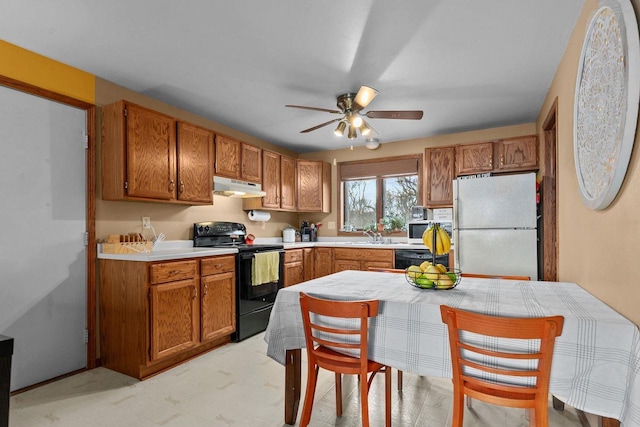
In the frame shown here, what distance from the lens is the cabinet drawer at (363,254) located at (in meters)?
4.24

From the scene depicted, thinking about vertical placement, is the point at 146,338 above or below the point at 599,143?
below

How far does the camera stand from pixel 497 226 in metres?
3.38

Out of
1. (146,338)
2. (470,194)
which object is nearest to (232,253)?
(146,338)

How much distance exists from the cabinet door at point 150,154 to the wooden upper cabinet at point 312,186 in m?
2.18

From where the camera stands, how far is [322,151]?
545cm

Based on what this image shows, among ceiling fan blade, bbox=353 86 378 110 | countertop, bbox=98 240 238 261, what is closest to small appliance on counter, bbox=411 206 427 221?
ceiling fan blade, bbox=353 86 378 110

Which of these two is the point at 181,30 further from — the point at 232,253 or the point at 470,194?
the point at 470,194

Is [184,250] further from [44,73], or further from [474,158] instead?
[474,158]

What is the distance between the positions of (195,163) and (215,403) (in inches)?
85.8

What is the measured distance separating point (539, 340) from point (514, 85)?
8.36 ft

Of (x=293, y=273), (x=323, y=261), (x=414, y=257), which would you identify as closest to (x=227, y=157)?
(x=293, y=273)

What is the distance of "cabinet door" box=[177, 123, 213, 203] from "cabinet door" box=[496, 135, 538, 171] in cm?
328

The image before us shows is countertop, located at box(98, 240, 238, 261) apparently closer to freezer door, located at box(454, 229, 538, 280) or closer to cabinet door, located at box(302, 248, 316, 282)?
cabinet door, located at box(302, 248, 316, 282)

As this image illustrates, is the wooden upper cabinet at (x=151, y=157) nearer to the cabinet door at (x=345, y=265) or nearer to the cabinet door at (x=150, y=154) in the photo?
the cabinet door at (x=150, y=154)
